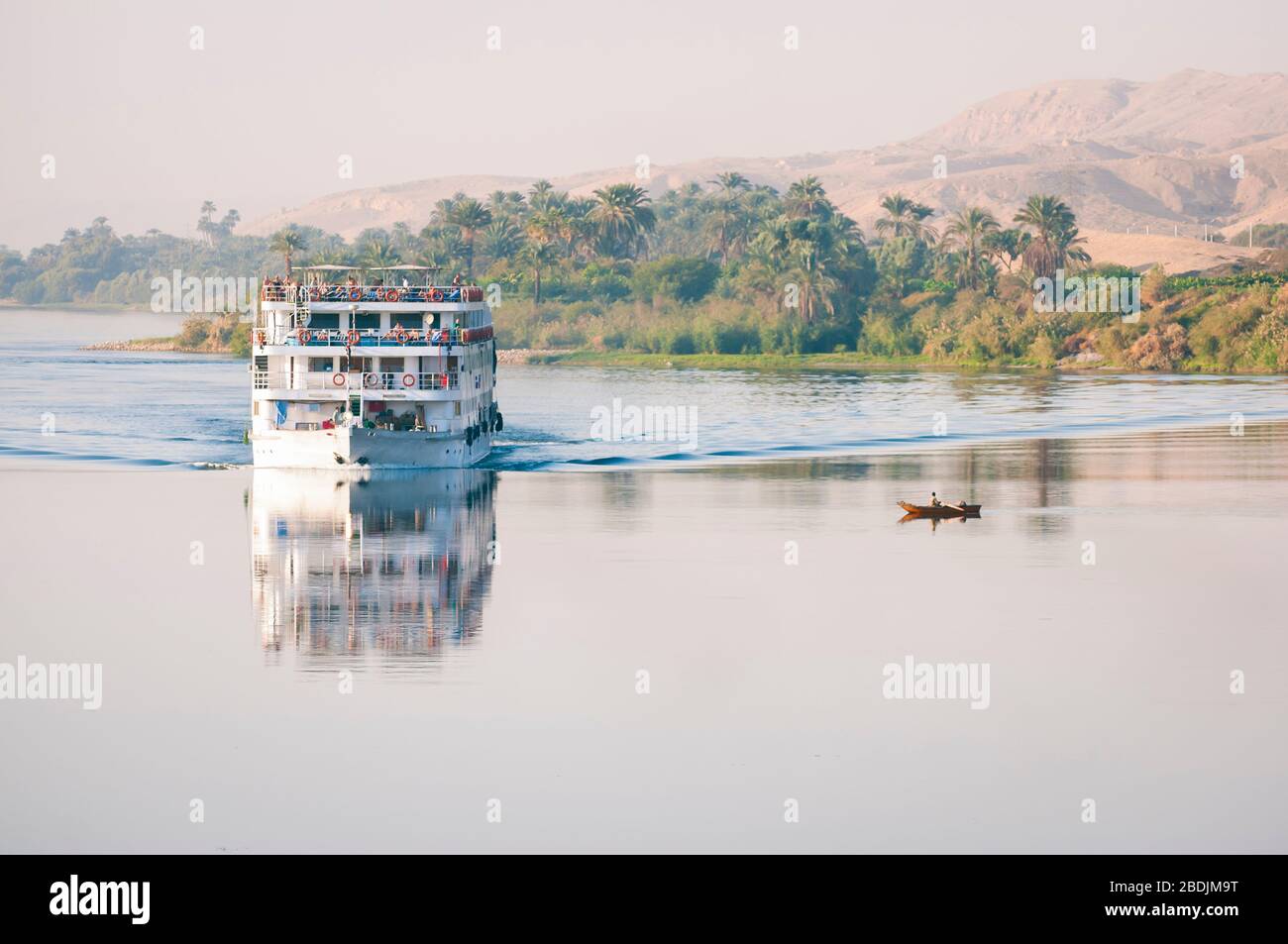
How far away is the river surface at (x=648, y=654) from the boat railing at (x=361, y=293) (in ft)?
21.3

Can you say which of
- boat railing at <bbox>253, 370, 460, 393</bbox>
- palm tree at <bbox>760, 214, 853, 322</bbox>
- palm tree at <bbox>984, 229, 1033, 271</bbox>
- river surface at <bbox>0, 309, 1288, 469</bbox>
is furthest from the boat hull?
palm tree at <bbox>984, 229, 1033, 271</bbox>

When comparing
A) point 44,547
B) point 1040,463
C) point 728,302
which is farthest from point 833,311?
point 44,547

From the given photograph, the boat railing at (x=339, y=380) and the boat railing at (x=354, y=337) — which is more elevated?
the boat railing at (x=354, y=337)

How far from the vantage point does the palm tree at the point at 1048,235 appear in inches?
7372

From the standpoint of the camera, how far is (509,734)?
3438 centimetres

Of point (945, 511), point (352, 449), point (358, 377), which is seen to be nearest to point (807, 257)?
point (358, 377)

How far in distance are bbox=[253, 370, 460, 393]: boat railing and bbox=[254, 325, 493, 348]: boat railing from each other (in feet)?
3.40

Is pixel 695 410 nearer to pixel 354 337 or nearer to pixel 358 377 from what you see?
pixel 354 337

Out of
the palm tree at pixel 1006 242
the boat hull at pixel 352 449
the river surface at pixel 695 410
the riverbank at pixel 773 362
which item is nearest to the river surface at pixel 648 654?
the boat hull at pixel 352 449

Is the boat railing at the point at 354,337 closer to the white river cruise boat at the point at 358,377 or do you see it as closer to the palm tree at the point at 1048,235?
the white river cruise boat at the point at 358,377

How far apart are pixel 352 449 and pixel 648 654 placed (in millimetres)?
32458

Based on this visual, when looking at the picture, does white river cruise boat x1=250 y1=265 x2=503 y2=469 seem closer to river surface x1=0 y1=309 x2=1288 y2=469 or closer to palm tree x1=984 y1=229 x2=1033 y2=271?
river surface x1=0 y1=309 x2=1288 y2=469

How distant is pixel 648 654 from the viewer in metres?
40.9
